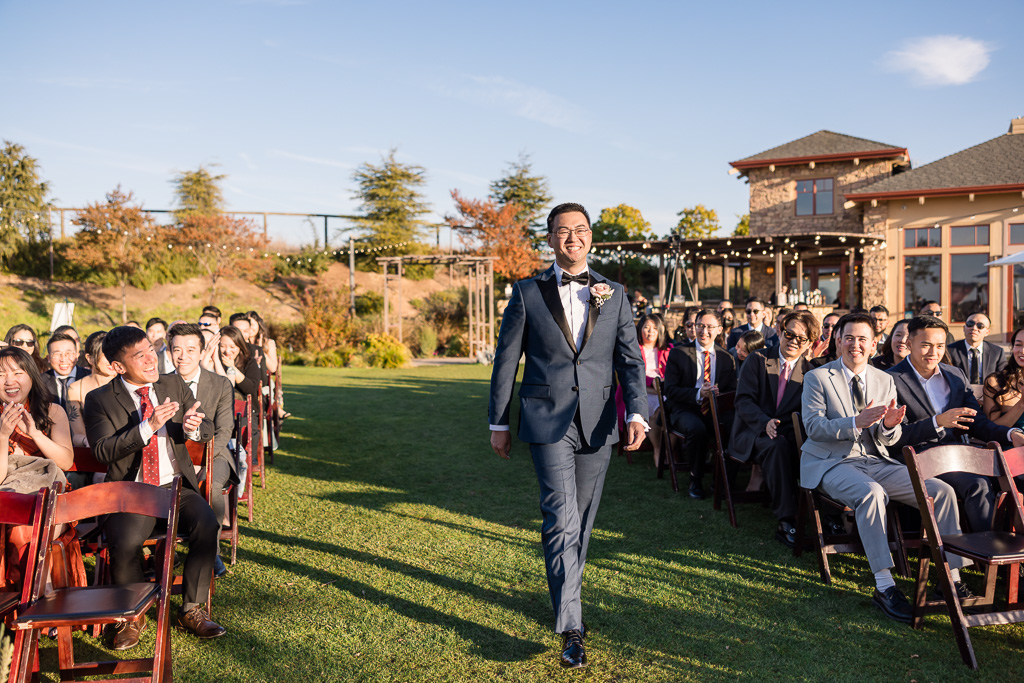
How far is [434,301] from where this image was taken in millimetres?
24891

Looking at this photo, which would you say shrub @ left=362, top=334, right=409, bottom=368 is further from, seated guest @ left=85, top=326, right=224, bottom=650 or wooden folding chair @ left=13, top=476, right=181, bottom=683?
wooden folding chair @ left=13, top=476, right=181, bottom=683

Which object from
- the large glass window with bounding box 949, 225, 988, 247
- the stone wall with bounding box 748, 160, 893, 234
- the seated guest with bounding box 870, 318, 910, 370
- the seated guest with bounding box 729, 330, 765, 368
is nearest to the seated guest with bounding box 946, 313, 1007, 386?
the seated guest with bounding box 870, 318, 910, 370

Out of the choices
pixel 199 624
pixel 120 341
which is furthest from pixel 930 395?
pixel 120 341

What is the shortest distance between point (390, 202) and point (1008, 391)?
2849 centimetres

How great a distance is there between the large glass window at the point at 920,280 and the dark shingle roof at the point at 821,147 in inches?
170

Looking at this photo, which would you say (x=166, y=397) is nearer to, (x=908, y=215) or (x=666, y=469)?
(x=666, y=469)

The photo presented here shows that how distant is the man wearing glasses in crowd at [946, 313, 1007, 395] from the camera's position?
616 cm

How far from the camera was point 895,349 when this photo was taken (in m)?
5.87

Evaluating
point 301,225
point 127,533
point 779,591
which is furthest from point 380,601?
point 301,225

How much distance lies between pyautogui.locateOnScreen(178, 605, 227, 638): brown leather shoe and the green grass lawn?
49mm

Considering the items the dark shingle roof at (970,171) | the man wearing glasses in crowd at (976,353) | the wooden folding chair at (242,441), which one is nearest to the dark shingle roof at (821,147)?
the dark shingle roof at (970,171)

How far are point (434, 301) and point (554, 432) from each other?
72.4ft

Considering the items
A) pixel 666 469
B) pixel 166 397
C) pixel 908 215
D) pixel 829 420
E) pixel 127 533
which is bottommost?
pixel 666 469

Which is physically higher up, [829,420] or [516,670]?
[829,420]
